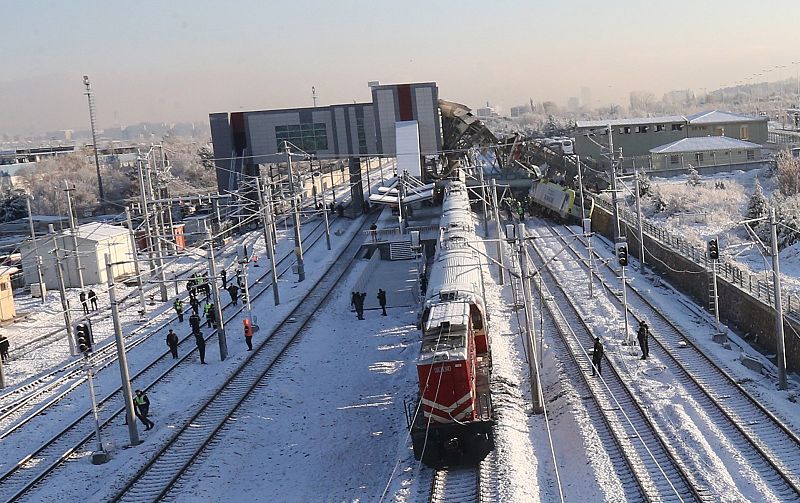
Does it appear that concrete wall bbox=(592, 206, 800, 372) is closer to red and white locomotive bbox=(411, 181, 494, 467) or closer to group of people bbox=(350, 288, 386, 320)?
red and white locomotive bbox=(411, 181, 494, 467)

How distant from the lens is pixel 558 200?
152 feet

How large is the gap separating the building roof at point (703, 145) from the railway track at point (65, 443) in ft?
151

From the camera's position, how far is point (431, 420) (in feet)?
51.3

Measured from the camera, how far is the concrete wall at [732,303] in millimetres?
20781

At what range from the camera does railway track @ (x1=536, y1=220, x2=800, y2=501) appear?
1448 centimetres

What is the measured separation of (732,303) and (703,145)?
3994 cm

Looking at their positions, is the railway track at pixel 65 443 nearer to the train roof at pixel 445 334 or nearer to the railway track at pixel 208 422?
the railway track at pixel 208 422

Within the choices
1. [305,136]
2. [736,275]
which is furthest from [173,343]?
[305,136]

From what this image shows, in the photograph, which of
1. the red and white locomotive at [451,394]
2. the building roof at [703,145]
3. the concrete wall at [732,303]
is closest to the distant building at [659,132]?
the building roof at [703,145]

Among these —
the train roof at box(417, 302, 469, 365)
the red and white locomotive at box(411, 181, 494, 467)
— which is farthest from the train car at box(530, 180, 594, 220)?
the red and white locomotive at box(411, 181, 494, 467)

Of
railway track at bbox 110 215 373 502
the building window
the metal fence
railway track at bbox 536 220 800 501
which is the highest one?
the building window

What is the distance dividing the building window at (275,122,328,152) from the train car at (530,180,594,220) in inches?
571

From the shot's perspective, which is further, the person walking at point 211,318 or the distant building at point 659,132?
the distant building at point 659,132

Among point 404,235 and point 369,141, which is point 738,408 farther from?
point 369,141
